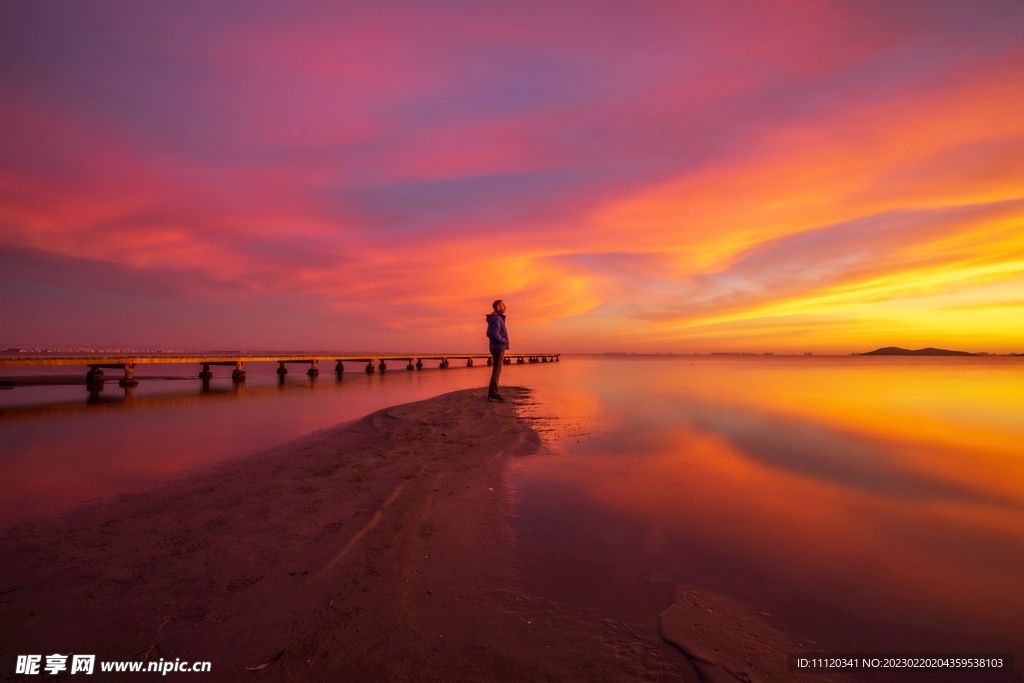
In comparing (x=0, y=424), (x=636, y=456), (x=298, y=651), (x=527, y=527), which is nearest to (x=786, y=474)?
(x=636, y=456)

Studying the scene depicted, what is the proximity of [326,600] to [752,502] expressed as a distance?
15.8 ft

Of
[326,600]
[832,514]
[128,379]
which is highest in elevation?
[128,379]

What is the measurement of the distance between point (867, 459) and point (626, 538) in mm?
6423

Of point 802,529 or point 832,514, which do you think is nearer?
point 802,529

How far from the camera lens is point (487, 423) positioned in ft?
35.0

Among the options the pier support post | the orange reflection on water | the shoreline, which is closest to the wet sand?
the shoreline

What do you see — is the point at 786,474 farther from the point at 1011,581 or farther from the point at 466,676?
the point at 466,676

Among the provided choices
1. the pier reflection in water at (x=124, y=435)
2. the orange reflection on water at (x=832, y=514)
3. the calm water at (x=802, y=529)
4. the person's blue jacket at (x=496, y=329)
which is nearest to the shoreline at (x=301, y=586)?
the calm water at (x=802, y=529)

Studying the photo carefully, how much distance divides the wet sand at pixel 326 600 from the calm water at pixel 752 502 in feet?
1.14

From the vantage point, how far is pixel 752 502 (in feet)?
17.4

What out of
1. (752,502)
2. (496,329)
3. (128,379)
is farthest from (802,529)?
(128,379)

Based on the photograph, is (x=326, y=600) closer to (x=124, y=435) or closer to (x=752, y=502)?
(x=752, y=502)

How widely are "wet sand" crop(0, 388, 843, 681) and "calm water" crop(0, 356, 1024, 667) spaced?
35 centimetres

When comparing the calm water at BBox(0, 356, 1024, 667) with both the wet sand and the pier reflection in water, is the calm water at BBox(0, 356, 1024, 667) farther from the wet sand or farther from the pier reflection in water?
the wet sand
